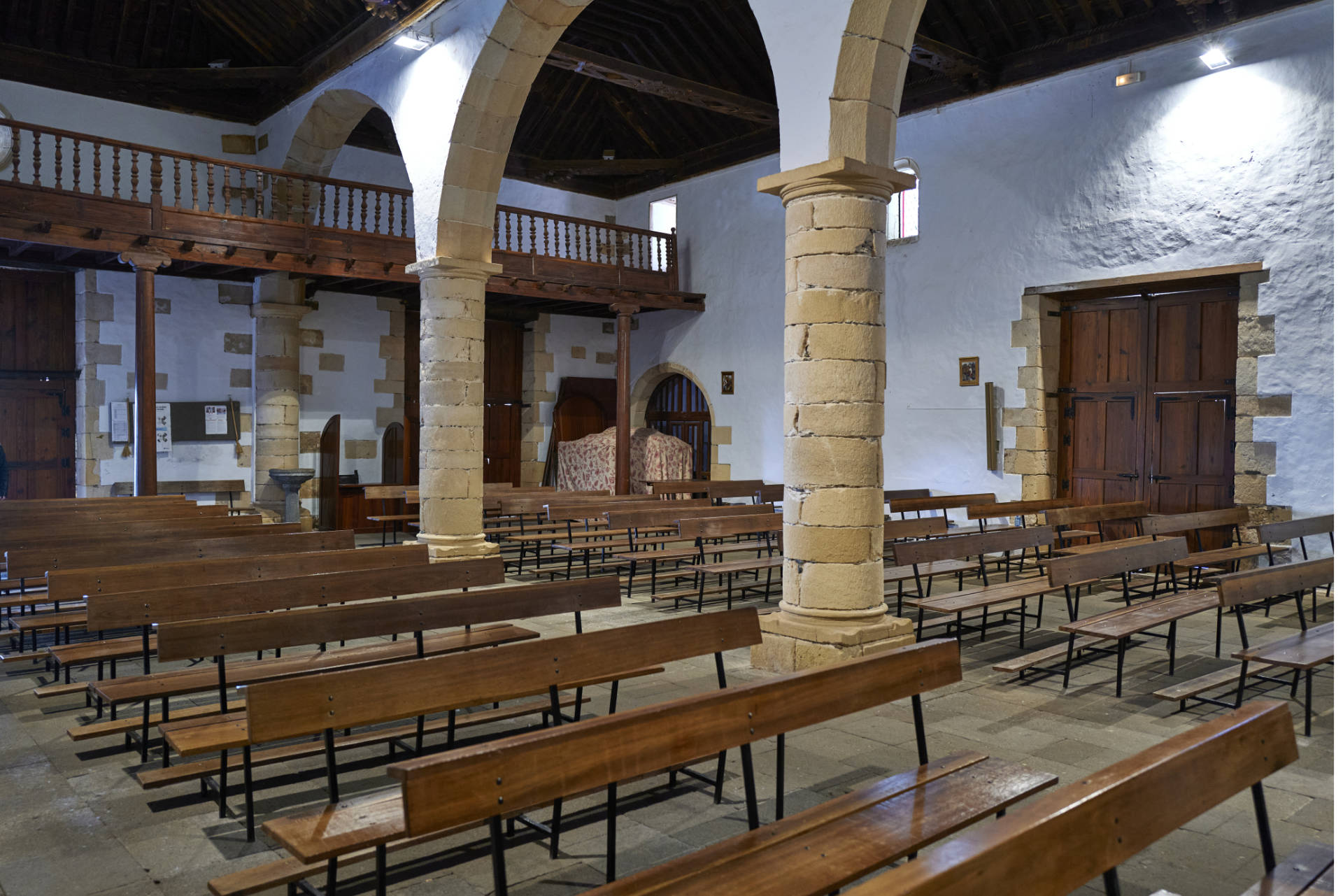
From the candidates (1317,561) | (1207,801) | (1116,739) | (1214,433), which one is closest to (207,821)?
(1207,801)

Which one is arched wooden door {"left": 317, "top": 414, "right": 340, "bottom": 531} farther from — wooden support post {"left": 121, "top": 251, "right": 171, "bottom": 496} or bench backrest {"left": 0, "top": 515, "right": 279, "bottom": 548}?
bench backrest {"left": 0, "top": 515, "right": 279, "bottom": 548}

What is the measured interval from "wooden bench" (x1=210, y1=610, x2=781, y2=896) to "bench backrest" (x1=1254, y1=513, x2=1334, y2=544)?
558 cm

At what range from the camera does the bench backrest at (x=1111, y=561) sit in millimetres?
5070

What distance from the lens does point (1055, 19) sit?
10.4m

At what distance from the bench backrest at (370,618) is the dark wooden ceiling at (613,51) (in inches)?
281

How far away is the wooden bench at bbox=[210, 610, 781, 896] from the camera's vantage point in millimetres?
2391

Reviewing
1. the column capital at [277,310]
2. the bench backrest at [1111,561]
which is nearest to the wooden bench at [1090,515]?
the bench backrest at [1111,561]

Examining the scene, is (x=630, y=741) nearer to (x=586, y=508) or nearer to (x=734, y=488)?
(x=586, y=508)

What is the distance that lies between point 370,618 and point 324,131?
410 inches

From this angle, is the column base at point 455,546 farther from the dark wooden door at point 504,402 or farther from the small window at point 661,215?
the small window at point 661,215

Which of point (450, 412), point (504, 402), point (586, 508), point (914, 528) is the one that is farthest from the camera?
point (504, 402)

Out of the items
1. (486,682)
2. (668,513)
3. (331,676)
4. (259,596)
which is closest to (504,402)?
(668,513)

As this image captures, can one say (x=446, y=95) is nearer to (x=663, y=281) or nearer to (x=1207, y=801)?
(x=663, y=281)

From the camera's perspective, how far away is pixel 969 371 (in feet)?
37.8
